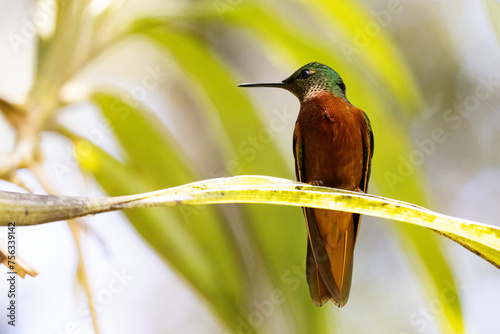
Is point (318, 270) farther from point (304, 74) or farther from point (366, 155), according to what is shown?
point (304, 74)

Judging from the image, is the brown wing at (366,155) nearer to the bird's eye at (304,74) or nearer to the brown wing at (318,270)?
the brown wing at (318,270)

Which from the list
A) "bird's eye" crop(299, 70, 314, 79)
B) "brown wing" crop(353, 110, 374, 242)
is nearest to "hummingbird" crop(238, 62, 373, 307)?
"brown wing" crop(353, 110, 374, 242)

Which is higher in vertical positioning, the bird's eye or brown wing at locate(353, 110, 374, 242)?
the bird's eye

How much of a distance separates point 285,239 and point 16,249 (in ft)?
1.98

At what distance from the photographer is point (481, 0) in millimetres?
1183

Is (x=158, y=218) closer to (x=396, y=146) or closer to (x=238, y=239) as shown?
(x=238, y=239)

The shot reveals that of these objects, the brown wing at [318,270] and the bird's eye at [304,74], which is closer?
the brown wing at [318,270]

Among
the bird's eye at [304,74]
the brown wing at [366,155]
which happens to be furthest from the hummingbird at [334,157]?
the bird's eye at [304,74]

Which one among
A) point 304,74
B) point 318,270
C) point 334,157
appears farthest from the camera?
point 304,74

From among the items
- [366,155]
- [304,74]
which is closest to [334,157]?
[366,155]

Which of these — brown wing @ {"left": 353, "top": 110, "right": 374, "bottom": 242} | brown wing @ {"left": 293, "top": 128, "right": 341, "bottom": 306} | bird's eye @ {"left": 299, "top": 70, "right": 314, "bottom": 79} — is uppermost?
bird's eye @ {"left": 299, "top": 70, "right": 314, "bottom": 79}

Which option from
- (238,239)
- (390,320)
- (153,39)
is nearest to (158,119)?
(153,39)

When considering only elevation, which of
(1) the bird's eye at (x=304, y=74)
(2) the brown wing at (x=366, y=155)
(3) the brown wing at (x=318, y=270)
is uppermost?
(1) the bird's eye at (x=304, y=74)

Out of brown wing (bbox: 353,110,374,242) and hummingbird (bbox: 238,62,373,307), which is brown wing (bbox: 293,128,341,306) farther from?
brown wing (bbox: 353,110,374,242)
